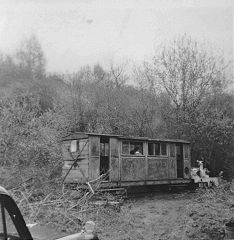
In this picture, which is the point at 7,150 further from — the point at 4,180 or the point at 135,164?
the point at 135,164

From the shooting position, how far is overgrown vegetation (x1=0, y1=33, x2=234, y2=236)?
21.8 metres

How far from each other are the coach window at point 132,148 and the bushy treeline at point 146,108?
446 cm

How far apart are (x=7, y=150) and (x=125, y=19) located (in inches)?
494

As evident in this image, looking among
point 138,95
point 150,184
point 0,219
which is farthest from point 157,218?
point 138,95

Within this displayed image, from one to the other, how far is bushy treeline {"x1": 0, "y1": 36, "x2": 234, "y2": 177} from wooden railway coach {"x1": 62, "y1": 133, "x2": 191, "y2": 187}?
3.46 meters

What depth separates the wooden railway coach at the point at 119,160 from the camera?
15.9 meters

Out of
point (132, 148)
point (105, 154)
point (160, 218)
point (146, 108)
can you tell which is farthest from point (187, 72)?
point (160, 218)

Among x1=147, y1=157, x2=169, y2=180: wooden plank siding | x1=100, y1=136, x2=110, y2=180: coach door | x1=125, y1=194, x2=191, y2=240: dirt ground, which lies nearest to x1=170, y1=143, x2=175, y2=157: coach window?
x1=147, y1=157, x2=169, y2=180: wooden plank siding

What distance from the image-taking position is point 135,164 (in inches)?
687

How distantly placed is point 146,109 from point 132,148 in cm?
898

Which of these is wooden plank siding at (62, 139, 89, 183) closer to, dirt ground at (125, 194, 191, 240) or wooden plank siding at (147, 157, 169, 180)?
dirt ground at (125, 194, 191, 240)

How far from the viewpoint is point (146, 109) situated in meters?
26.2

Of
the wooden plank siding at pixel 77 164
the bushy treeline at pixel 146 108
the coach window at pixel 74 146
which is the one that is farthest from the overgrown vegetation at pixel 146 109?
the coach window at pixel 74 146

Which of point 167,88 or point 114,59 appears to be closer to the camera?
point 167,88
